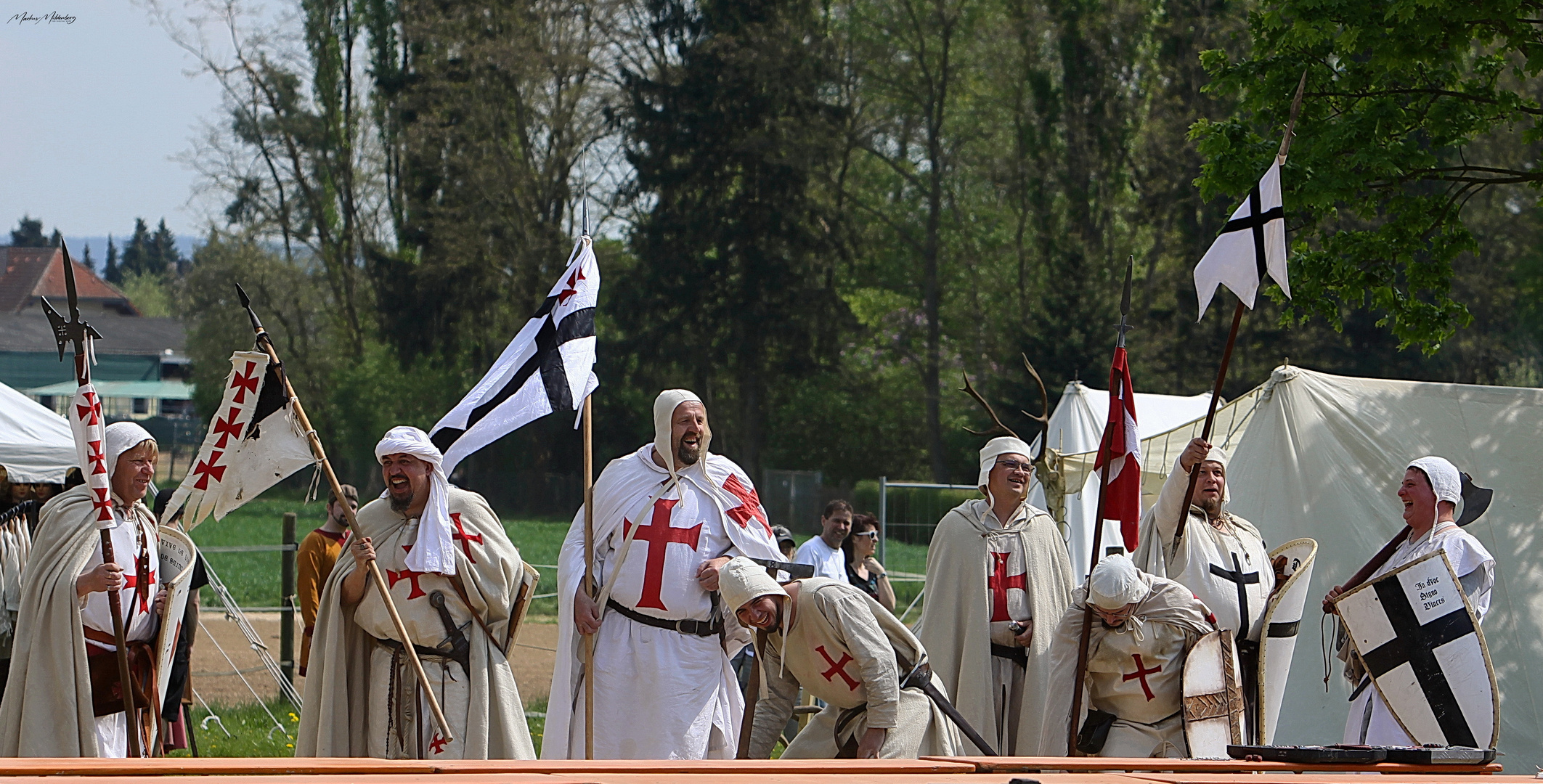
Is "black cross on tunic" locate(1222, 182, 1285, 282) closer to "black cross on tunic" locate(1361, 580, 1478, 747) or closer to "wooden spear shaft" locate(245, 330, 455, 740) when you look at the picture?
"black cross on tunic" locate(1361, 580, 1478, 747)

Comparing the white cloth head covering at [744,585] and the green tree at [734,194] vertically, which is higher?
the green tree at [734,194]

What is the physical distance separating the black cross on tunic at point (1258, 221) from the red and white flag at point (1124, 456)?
0.67 meters

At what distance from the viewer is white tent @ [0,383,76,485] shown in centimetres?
1000

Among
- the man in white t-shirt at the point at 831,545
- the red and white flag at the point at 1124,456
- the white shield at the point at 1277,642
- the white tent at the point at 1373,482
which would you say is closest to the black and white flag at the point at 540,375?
the red and white flag at the point at 1124,456

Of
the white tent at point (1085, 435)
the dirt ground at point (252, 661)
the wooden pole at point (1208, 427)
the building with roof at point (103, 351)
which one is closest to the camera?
the wooden pole at point (1208, 427)

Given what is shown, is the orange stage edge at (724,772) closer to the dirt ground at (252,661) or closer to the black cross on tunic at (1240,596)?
the black cross on tunic at (1240,596)

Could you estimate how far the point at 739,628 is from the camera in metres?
6.30

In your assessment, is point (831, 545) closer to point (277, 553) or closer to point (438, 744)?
point (438, 744)

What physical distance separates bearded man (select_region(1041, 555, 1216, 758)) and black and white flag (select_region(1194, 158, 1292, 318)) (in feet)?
4.18

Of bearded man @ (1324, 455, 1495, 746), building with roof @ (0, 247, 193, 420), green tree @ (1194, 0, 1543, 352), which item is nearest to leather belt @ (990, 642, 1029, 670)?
bearded man @ (1324, 455, 1495, 746)

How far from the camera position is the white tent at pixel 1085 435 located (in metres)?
11.4

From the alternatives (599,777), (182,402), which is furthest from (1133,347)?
(182,402)

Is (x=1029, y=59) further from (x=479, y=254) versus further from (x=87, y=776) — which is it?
(x=87, y=776)

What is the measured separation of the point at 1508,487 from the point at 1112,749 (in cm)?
454
